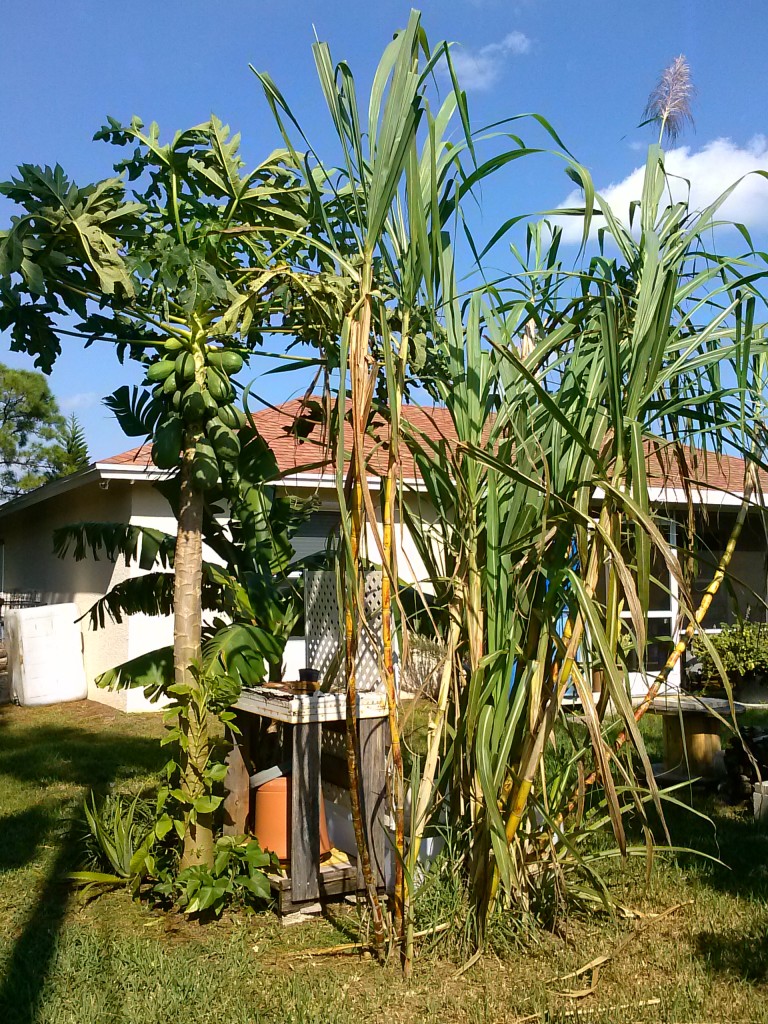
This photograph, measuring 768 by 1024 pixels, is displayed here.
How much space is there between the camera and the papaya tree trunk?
454cm

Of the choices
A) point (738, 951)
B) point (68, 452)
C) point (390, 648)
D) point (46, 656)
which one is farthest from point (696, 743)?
point (68, 452)

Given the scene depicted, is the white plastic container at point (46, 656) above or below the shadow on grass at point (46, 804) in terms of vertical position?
above

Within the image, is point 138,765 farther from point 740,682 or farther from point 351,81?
point 351,81

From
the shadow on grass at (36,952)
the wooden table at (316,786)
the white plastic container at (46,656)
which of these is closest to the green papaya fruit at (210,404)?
the wooden table at (316,786)

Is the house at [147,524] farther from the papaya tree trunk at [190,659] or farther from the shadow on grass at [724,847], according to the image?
the papaya tree trunk at [190,659]

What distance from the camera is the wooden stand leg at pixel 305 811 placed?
444 centimetres

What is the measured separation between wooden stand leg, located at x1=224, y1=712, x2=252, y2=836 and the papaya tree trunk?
0.29 m

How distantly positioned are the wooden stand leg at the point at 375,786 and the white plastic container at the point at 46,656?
8.87 metres

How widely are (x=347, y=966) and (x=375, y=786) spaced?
0.90 m

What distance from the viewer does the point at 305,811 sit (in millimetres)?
4547

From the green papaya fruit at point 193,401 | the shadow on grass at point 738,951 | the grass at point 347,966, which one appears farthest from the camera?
the green papaya fruit at point 193,401

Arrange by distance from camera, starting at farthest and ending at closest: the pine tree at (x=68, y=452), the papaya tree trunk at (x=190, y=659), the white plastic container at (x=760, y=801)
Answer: the pine tree at (x=68, y=452), the white plastic container at (x=760, y=801), the papaya tree trunk at (x=190, y=659)

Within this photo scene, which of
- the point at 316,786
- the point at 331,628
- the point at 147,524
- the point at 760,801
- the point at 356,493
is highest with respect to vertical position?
the point at 147,524

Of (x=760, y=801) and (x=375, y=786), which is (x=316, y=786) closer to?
(x=375, y=786)
